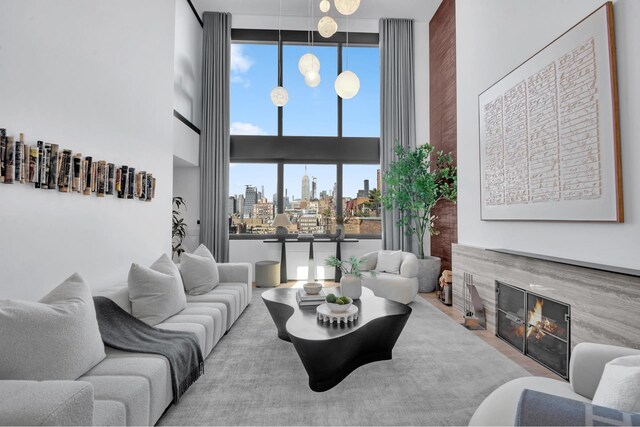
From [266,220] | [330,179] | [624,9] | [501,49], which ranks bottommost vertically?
[266,220]

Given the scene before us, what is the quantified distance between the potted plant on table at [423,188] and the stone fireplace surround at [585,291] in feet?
5.58

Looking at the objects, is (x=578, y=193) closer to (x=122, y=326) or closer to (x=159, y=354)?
(x=159, y=354)

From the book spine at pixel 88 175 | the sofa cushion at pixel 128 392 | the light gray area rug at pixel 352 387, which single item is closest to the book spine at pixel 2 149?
the book spine at pixel 88 175

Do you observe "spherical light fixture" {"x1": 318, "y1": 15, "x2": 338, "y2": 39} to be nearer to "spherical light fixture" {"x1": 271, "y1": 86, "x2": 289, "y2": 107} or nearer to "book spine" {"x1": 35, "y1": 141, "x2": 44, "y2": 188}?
"spherical light fixture" {"x1": 271, "y1": 86, "x2": 289, "y2": 107}

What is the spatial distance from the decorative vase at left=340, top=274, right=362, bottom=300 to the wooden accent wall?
2.42 metres

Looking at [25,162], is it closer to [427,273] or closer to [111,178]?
[111,178]

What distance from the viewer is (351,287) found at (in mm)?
2979

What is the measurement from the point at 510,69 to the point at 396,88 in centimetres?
289

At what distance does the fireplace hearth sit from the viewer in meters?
2.32

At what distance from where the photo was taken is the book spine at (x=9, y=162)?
5.85 feet

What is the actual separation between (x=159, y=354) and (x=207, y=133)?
4601mm

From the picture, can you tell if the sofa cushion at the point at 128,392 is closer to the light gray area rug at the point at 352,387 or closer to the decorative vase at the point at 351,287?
the light gray area rug at the point at 352,387

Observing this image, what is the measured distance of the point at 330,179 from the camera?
20.2 feet

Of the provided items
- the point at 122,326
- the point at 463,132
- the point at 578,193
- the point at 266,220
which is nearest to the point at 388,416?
the point at 122,326
